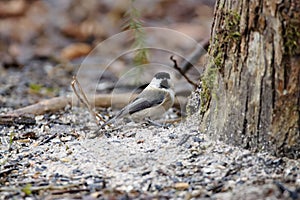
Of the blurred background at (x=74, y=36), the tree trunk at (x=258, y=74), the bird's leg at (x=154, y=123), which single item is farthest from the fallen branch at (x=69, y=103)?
the tree trunk at (x=258, y=74)

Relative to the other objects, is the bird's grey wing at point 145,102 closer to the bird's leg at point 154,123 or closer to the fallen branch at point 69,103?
the bird's leg at point 154,123

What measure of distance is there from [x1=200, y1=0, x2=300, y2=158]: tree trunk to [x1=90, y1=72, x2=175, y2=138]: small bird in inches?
19.2

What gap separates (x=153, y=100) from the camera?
9.43 feet

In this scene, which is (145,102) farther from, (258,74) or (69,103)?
(69,103)

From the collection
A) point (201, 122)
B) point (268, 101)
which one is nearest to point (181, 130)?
point (201, 122)

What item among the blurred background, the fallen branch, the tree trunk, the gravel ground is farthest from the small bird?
the blurred background

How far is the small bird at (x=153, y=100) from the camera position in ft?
9.44

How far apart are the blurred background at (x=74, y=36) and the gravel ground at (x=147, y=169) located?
1.80m

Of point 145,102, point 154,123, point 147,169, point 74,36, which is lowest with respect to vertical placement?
point 147,169

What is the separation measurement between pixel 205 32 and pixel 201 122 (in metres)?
3.22

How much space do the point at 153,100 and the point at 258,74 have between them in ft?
2.51

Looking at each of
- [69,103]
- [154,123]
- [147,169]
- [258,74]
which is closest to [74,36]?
[69,103]

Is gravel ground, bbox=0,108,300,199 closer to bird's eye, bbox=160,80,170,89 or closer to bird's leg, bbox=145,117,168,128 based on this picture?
bird's leg, bbox=145,117,168,128

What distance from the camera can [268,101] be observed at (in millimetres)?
2256
